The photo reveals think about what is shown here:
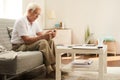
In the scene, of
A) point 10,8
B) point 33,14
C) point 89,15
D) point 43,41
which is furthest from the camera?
point 89,15

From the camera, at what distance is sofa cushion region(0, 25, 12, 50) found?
2.83 meters

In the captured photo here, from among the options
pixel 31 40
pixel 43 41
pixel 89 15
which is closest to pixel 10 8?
pixel 89 15

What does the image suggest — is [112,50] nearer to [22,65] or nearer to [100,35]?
[100,35]

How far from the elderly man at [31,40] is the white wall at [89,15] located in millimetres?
3004

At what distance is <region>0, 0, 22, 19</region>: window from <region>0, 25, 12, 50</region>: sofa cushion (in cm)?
179

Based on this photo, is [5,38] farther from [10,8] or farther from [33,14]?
[10,8]

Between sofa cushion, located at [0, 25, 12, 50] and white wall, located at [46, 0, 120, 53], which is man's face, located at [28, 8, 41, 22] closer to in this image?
sofa cushion, located at [0, 25, 12, 50]

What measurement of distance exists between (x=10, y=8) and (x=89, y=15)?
2076mm

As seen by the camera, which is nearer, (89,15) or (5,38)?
(5,38)

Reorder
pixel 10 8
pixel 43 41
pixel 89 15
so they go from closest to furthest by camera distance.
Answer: pixel 43 41 → pixel 10 8 → pixel 89 15

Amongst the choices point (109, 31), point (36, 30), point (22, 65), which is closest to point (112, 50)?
point (109, 31)

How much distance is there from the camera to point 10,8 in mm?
4965

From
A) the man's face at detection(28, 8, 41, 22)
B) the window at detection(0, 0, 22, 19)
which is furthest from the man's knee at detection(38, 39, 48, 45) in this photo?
the window at detection(0, 0, 22, 19)

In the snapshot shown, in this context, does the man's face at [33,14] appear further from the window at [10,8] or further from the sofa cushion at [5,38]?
the window at [10,8]
